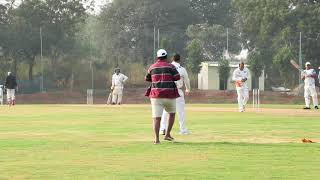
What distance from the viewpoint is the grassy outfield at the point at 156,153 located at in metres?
12.7

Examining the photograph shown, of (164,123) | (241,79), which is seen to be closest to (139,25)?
(241,79)

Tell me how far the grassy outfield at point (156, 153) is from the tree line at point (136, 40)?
46.2 meters

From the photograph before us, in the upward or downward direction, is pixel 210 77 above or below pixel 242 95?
above

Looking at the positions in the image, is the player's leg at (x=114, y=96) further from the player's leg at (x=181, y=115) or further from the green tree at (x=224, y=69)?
the player's leg at (x=181, y=115)

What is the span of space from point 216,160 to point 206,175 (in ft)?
7.09

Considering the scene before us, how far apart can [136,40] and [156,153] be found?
250 feet

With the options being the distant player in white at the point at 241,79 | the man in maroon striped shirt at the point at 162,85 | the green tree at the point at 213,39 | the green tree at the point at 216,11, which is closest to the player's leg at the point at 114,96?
the distant player in white at the point at 241,79

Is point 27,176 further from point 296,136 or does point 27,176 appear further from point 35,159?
point 296,136

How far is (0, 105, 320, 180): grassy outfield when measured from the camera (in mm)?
12719

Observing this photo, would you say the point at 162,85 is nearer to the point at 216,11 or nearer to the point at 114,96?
the point at 114,96

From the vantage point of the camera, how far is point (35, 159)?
1487 cm

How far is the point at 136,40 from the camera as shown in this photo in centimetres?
9169

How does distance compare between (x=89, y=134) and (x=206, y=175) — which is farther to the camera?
(x=89, y=134)

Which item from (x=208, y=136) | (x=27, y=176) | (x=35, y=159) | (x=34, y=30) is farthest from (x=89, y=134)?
(x=34, y=30)
